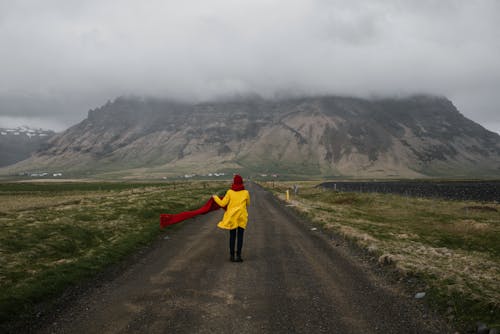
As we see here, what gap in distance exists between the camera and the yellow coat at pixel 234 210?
12516mm

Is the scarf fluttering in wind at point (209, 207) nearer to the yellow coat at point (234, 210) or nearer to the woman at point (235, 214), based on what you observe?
the woman at point (235, 214)

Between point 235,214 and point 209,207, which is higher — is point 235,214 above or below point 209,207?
below

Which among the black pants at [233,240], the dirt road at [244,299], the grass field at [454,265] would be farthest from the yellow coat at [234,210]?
the grass field at [454,265]

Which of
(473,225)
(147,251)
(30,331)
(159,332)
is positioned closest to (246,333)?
(159,332)

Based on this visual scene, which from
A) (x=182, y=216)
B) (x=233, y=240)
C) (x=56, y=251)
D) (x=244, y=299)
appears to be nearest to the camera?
(x=244, y=299)

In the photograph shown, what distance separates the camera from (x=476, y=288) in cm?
924

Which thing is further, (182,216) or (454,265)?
(182,216)

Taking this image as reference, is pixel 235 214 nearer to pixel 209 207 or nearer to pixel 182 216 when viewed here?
pixel 209 207

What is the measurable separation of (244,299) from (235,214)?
14.5 ft

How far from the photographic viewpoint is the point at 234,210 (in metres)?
12.5

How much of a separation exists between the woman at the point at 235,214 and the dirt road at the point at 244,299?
79 cm

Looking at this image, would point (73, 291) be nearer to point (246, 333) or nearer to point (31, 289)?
point (31, 289)

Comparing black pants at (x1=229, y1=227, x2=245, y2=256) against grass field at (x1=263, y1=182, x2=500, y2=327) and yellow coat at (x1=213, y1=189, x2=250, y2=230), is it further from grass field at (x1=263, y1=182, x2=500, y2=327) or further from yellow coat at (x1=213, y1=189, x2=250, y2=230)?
grass field at (x1=263, y1=182, x2=500, y2=327)

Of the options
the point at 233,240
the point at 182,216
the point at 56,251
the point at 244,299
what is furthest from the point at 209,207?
the point at 56,251
